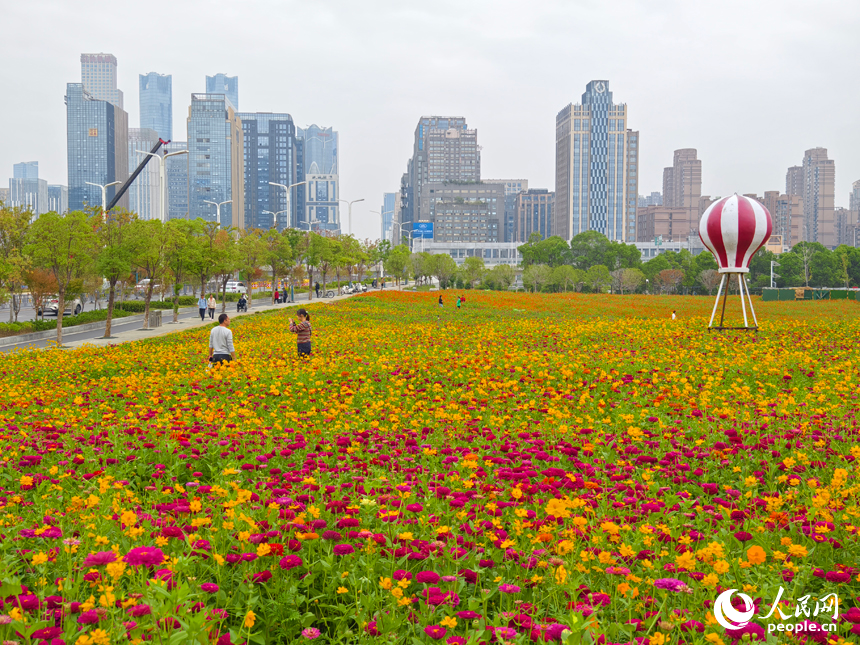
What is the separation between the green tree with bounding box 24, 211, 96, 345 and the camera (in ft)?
72.2

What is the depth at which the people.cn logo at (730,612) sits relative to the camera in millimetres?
2936

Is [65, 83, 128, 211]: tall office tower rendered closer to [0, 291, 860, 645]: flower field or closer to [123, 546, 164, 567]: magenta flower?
[0, 291, 860, 645]: flower field

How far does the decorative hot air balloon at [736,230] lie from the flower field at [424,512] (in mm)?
12269

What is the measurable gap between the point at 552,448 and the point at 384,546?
2601 mm

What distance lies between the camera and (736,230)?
2033 centimetres

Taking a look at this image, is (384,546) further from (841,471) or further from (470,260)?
(470,260)

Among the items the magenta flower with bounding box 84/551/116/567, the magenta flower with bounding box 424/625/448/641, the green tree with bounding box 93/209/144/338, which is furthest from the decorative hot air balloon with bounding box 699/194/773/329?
the green tree with bounding box 93/209/144/338

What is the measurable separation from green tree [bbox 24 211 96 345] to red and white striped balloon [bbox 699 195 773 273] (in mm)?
21344

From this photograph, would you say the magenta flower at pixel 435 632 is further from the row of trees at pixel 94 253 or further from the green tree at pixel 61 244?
the row of trees at pixel 94 253

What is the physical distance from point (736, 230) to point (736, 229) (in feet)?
0.11

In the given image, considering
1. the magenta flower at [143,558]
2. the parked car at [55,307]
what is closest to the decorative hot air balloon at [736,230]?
the magenta flower at [143,558]

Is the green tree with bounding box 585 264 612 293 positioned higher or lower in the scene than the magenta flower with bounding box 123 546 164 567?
higher

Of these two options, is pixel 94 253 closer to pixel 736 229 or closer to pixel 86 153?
pixel 736 229

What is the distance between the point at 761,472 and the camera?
5363 mm
